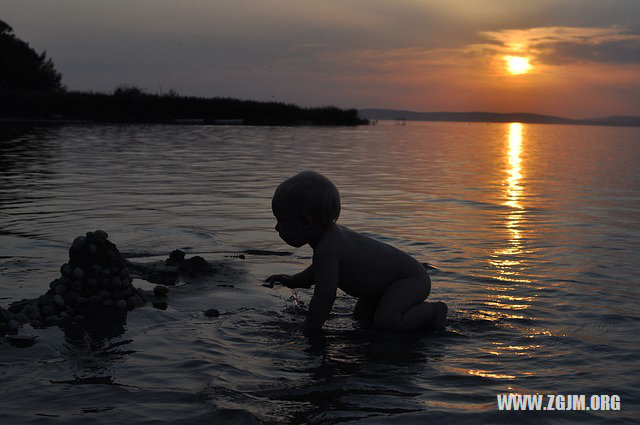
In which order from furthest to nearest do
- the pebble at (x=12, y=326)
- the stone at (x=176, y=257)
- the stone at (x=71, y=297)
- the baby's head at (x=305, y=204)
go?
1. the stone at (x=176, y=257)
2. the stone at (x=71, y=297)
3. the baby's head at (x=305, y=204)
4. the pebble at (x=12, y=326)

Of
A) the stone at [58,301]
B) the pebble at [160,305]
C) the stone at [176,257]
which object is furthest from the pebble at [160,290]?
the stone at [176,257]

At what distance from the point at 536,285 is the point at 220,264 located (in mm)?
2991

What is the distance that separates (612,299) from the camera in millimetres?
5812

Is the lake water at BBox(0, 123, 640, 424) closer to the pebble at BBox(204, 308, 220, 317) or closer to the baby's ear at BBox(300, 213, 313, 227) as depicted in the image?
the pebble at BBox(204, 308, 220, 317)

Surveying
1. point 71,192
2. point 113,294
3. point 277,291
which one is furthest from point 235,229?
point 71,192

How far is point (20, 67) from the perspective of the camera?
194ft

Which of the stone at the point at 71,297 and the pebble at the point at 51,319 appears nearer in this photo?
the pebble at the point at 51,319

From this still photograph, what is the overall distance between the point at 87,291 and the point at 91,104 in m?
54.5

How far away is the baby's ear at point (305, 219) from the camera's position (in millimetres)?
4637

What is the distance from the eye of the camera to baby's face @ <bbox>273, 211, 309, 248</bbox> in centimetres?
469

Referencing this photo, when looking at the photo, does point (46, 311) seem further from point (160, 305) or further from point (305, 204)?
point (305, 204)

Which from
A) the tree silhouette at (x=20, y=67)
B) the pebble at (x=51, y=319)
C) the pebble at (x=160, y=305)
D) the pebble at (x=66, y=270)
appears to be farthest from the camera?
the tree silhouette at (x=20, y=67)

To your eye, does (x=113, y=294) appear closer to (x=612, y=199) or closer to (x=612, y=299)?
(x=612, y=299)

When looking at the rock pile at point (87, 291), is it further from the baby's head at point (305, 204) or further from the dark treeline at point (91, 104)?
the dark treeline at point (91, 104)
